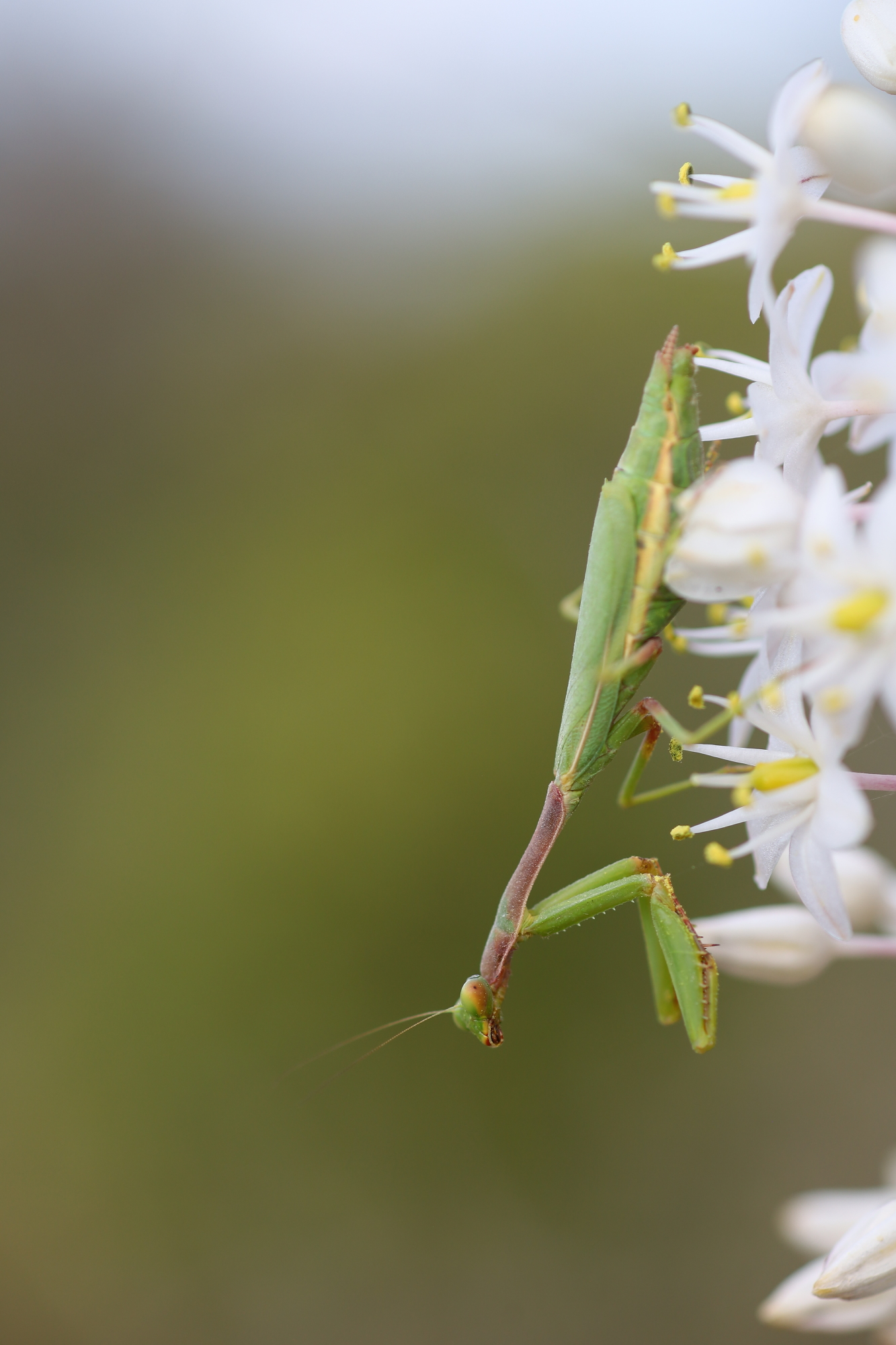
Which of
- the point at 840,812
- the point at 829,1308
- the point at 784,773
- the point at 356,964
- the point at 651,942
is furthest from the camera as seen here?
the point at 356,964

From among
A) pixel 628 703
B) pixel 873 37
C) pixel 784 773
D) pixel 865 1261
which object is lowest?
pixel 865 1261

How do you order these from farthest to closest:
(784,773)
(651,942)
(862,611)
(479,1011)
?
(479,1011)
(651,942)
(784,773)
(862,611)

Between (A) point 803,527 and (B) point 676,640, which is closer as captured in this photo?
(A) point 803,527

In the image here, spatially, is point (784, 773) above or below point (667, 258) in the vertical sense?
below

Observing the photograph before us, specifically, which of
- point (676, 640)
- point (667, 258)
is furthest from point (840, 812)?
point (667, 258)

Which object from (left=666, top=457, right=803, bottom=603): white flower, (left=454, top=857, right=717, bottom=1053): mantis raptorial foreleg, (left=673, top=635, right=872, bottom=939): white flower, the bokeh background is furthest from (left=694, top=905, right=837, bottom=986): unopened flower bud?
the bokeh background

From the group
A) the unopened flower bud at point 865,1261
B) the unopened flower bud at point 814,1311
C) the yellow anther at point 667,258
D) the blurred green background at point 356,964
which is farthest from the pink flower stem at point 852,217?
the blurred green background at point 356,964

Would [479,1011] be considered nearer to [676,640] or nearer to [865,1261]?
[865,1261]

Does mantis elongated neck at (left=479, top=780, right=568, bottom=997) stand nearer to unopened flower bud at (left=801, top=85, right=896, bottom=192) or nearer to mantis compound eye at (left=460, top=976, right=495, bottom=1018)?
mantis compound eye at (left=460, top=976, right=495, bottom=1018)
